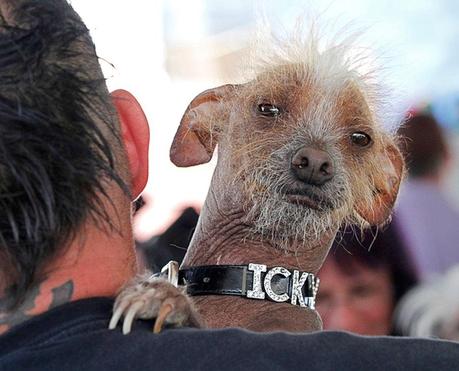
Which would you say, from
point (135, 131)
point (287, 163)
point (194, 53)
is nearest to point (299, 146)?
point (287, 163)

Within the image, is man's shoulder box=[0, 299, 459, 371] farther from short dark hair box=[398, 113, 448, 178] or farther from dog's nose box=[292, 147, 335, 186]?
short dark hair box=[398, 113, 448, 178]

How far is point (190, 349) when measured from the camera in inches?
47.1

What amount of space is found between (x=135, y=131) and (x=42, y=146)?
27 cm

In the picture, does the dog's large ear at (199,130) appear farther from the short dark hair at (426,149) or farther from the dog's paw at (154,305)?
the short dark hair at (426,149)

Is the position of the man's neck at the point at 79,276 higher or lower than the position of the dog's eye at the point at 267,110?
lower

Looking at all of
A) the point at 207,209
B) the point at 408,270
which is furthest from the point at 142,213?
the point at 207,209

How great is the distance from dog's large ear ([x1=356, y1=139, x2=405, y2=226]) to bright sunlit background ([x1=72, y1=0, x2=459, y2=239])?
1084mm

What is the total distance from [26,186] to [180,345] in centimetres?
28

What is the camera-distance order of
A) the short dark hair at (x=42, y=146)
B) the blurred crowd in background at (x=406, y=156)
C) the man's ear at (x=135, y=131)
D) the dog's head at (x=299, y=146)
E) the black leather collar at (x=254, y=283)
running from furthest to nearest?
the blurred crowd in background at (x=406, y=156)
the dog's head at (x=299, y=146)
the black leather collar at (x=254, y=283)
the man's ear at (x=135, y=131)
the short dark hair at (x=42, y=146)

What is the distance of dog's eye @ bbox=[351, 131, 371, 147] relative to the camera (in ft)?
6.65

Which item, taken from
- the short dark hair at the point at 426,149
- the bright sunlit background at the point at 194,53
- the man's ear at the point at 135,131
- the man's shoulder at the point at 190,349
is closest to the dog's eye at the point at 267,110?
the man's ear at the point at 135,131

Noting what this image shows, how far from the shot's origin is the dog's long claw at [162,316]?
1.28m

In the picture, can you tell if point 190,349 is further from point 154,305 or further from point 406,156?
point 406,156

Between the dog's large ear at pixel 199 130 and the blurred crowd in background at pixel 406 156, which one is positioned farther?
the blurred crowd in background at pixel 406 156
